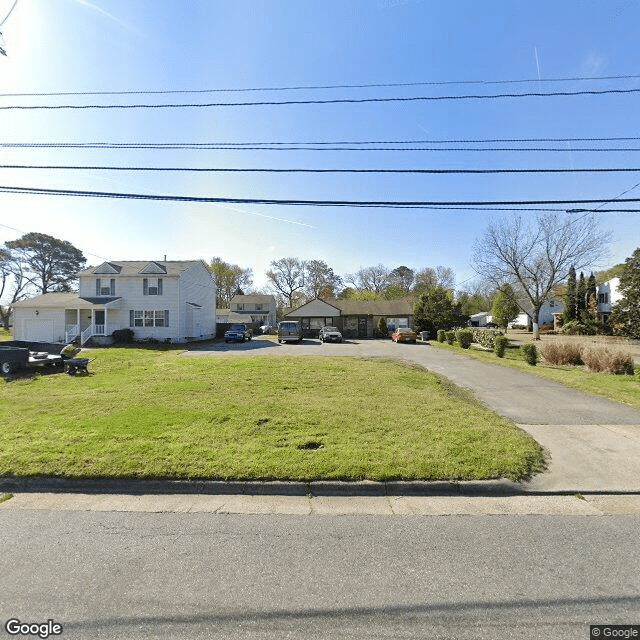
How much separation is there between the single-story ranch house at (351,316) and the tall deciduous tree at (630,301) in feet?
62.9

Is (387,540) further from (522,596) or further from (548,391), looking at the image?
(548,391)

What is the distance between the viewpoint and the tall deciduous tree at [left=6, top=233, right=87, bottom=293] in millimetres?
46344

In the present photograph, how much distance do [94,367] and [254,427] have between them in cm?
1196

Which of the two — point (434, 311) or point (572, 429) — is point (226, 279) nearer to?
point (434, 311)

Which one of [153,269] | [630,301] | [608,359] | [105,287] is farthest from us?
[630,301]

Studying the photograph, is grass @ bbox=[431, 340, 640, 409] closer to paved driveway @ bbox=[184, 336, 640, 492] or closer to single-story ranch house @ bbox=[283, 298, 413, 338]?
paved driveway @ bbox=[184, 336, 640, 492]

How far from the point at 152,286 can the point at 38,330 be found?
9.70 meters

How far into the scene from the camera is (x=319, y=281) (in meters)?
65.6

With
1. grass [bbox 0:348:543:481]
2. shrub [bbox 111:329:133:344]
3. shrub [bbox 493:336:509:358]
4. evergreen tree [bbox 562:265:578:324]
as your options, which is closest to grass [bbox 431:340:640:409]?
shrub [bbox 493:336:509:358]

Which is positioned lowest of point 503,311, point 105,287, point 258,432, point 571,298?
point 258,432

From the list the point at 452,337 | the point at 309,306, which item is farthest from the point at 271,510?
the point at 309,306

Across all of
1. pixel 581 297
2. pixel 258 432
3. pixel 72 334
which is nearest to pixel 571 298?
pixel 581 297

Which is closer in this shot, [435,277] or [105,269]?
[105,269]

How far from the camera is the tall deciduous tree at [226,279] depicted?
63562 mm
